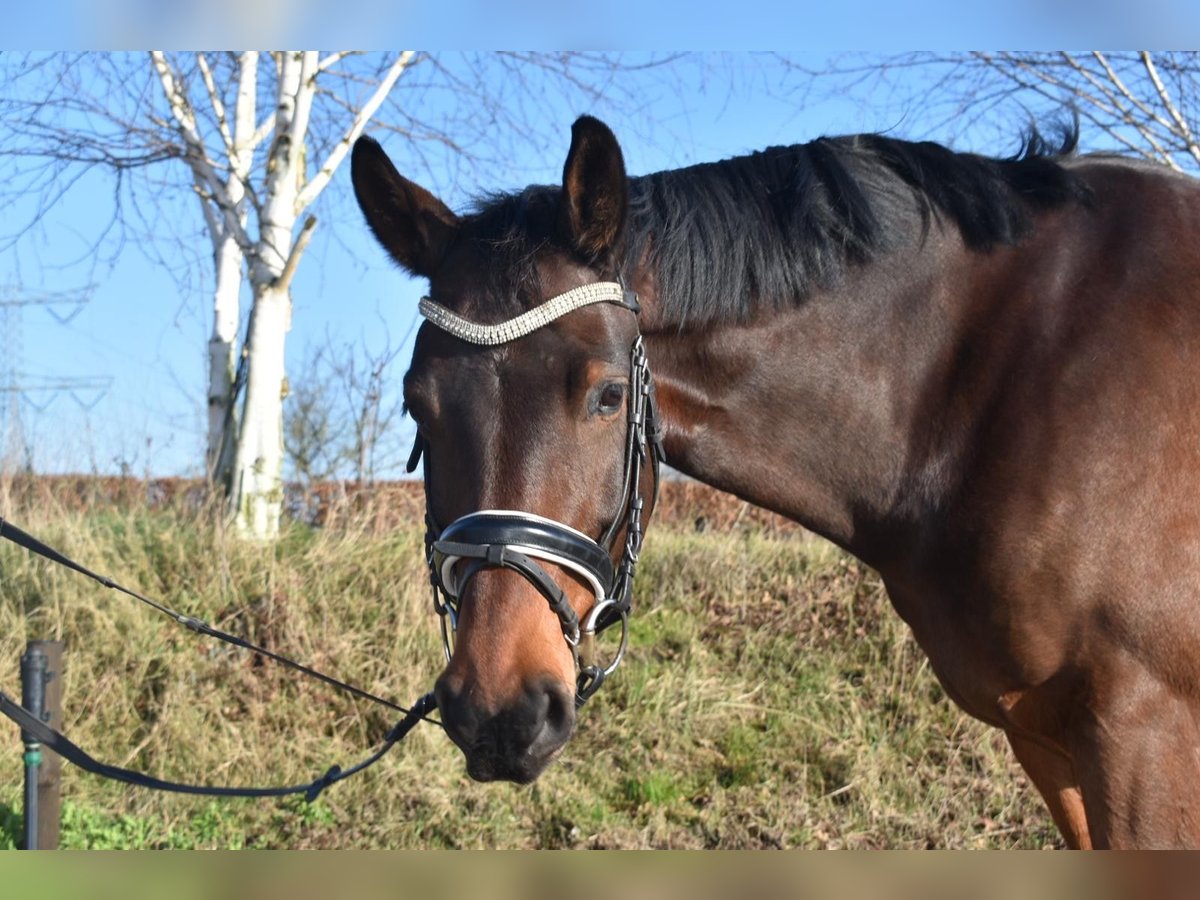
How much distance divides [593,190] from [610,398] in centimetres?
54

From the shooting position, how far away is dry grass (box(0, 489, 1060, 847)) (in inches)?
243

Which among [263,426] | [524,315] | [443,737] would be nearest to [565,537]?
[524,315]

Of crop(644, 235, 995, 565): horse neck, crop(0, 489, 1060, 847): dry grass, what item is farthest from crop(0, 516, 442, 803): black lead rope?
crop(0, 489, 1060, 847): dry grass

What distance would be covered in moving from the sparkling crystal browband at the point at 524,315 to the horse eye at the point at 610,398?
21cm

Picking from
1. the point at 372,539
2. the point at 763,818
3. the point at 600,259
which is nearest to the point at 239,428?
the point at 372,539

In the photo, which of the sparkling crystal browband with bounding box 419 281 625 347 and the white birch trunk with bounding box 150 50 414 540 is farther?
the white birch trunk with bounding box 150 50 414 540

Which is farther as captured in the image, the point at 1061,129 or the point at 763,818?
the point at 763,818

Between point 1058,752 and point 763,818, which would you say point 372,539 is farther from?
point 1058,752

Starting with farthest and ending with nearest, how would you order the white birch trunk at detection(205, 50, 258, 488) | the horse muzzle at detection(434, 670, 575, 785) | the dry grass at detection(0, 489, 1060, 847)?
the white birch trunk at detection(205, 50, 258, 488)
the dry grass at detection(0, 489, 1060, 847)
the horse muzzle at detection(434, 670, 575, 785)

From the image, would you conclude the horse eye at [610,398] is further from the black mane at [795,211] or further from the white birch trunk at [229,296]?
the white birch trunk at [229,296]

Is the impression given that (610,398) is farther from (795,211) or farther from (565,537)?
(795,211)

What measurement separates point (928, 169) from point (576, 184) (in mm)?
1066

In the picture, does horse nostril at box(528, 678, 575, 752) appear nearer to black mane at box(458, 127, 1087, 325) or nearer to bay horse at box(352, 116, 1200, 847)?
bay horse at box(352, 116, 1200, 847)

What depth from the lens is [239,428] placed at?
8.41 meters
